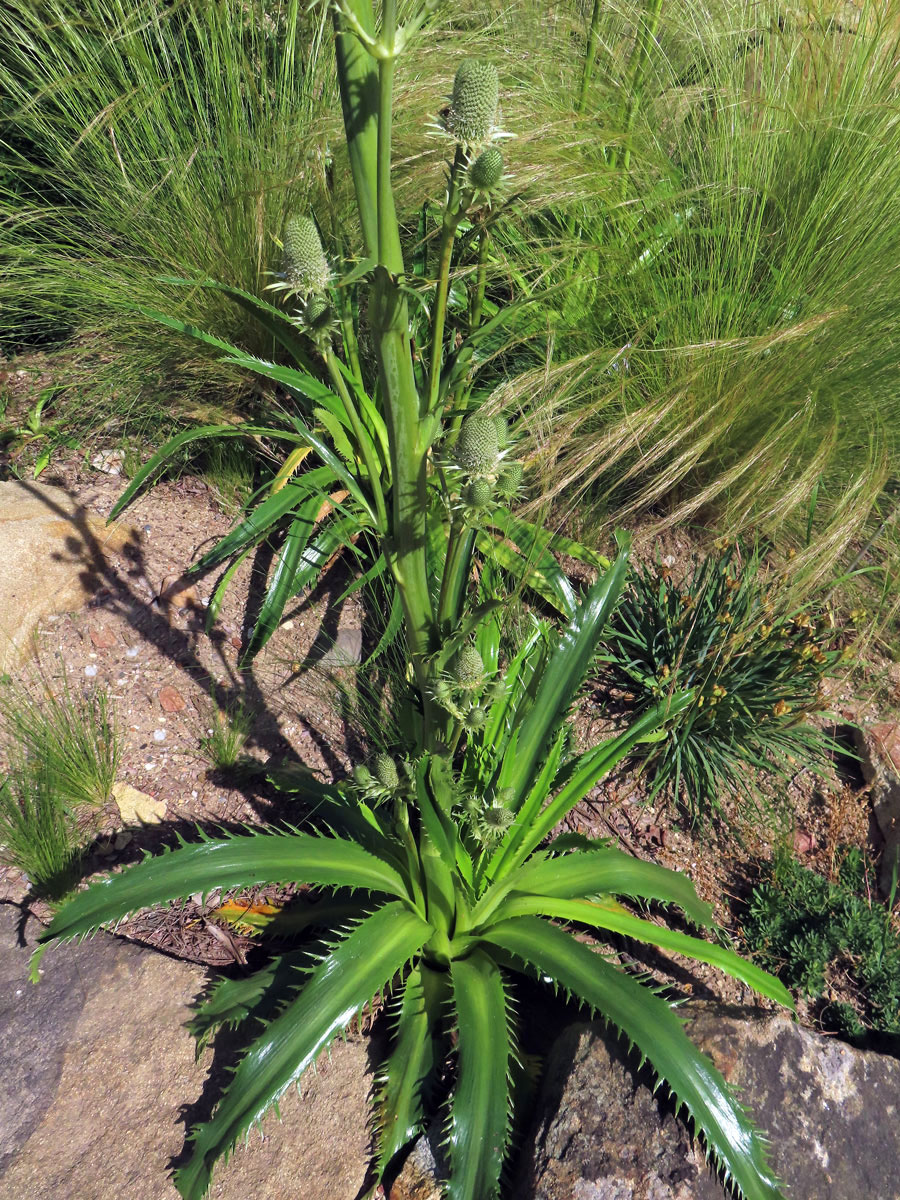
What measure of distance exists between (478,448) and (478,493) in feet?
0.17

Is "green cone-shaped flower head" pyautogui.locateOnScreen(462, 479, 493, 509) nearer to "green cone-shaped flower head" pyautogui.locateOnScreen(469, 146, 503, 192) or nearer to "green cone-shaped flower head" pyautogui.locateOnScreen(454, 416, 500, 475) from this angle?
"green cone-shaped flower head" pyautogui.locateOnScreen(454, 416, 500, 475)

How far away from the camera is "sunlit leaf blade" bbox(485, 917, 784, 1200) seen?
1379mm

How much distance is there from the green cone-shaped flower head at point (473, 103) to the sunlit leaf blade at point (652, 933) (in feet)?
4.61

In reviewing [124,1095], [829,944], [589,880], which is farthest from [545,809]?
[124,1095]

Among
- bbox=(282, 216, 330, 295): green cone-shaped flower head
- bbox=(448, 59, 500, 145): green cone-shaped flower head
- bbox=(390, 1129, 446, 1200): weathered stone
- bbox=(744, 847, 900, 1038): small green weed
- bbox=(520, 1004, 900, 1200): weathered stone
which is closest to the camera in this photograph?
bbox=(448, 59, 500, 145): green cone-shaped flower head

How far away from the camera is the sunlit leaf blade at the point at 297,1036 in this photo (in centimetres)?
137

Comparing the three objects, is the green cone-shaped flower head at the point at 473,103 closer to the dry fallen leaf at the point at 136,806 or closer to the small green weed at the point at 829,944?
the dry fallen leaf at the point at 136,806

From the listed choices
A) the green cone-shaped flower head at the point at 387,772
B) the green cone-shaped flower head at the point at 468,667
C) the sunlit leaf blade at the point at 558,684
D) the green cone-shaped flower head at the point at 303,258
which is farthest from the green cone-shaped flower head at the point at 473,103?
the sunlit leaf blade at the point at 558,684

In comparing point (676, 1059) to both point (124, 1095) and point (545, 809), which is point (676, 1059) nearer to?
point (545, 809)

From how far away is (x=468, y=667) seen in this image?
117cm

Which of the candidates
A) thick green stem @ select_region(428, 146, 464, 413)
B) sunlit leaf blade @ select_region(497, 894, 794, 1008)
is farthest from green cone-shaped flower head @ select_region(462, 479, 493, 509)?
sunlit leaf blade @ select_region(497, 894, 794, 1008)

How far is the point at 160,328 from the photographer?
8.91 feet

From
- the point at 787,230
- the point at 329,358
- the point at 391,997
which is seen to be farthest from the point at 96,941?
the point at 787,230

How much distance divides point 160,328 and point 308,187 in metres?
0.66
